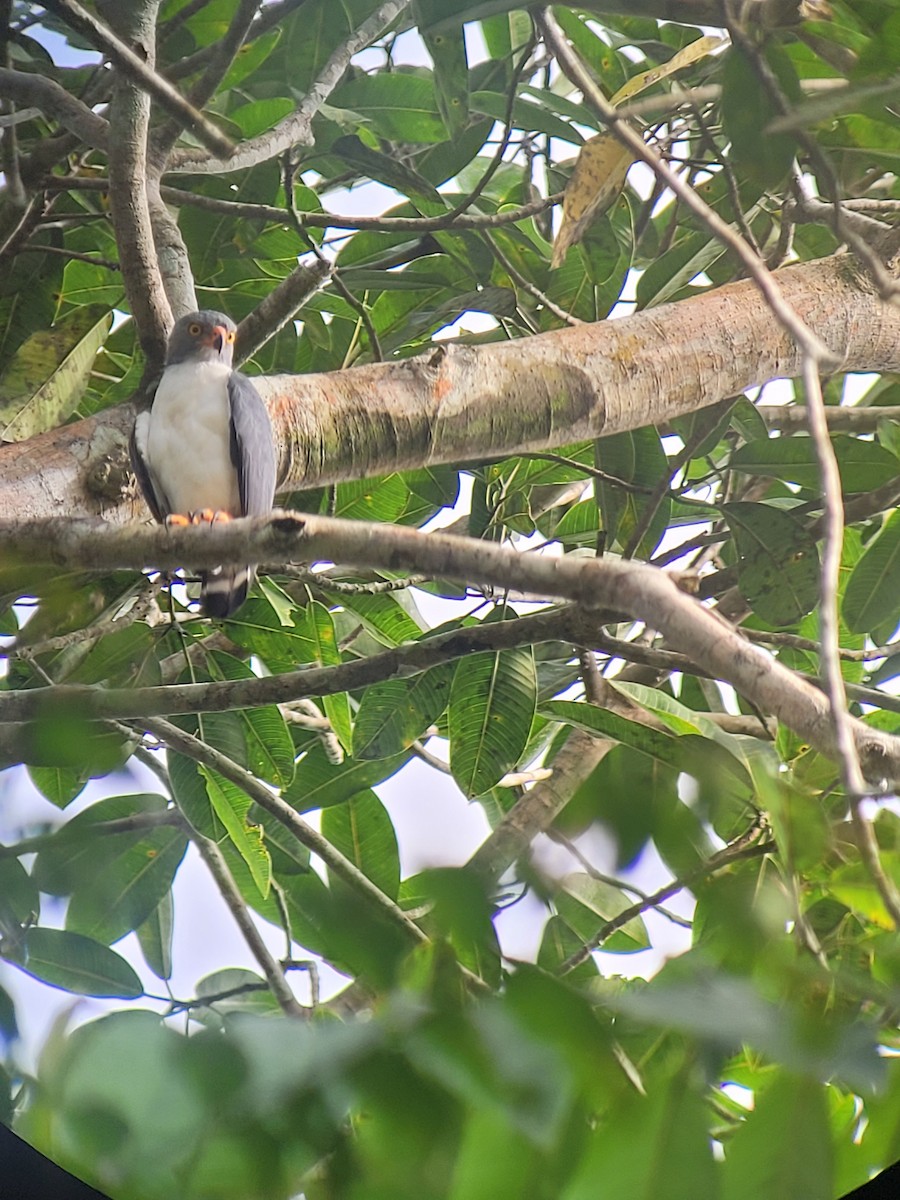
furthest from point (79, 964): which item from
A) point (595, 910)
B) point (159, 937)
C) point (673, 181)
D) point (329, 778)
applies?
point (673, 181)

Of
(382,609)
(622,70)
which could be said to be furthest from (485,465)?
(622,70)

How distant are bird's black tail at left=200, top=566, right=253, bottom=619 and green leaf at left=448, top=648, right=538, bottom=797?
16cm

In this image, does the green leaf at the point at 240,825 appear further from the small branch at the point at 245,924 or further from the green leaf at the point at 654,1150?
the green leaf at the point at 654,1150

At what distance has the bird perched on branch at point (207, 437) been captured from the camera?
0.63 m

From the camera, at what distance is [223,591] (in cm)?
62

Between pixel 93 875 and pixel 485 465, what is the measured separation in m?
0.30

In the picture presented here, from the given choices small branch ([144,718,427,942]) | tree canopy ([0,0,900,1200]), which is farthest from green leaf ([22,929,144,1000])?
small branch ([144,718,427,942])

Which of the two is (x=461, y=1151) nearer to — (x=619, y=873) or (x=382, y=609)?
→ (x=619, y=873)

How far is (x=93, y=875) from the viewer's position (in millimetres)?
509

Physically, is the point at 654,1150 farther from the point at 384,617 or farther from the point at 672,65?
the point at 672,65

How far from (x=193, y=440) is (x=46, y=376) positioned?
16 cm

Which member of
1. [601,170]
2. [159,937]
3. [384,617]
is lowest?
[159,937]

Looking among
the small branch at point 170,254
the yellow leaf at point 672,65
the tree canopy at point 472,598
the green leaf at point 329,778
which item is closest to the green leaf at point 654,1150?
the tree canopy at point 472,598

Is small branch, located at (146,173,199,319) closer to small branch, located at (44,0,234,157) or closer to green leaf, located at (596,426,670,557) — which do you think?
small branch, located at (44,0,234,157)
